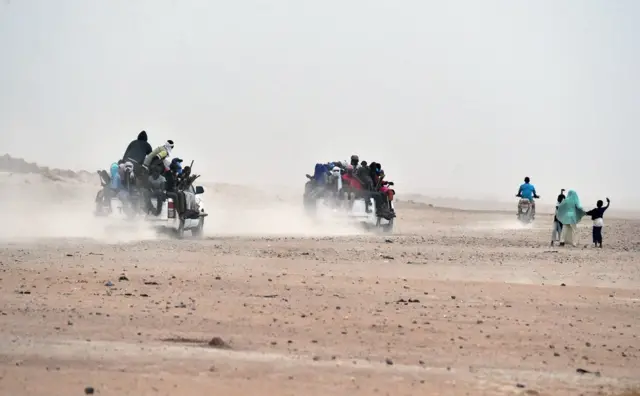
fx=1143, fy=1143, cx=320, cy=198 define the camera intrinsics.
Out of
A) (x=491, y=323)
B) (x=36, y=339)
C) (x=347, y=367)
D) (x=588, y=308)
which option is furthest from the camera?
(x=588, y=308)

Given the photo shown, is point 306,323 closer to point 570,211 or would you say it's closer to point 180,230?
point 180,230

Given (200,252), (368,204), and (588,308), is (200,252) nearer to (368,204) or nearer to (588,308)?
(588,308)

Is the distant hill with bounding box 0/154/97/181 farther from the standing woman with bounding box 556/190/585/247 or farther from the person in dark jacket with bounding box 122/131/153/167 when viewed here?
the standing woman with bounding box 556/190/585/247

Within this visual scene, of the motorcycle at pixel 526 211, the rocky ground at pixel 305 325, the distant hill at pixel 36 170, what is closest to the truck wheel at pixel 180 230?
the rocky ground at pixel 305 325

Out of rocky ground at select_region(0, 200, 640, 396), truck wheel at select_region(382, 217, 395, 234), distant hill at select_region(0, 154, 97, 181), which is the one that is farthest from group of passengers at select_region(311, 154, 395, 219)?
distant hill at select_region(0, 154, 97, 181)

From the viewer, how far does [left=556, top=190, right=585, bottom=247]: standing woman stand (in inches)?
1102

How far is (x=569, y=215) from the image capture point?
28062 mm

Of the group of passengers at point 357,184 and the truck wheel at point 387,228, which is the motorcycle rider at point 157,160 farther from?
the truck wheel at point 387,228

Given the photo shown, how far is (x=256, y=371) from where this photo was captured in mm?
9234

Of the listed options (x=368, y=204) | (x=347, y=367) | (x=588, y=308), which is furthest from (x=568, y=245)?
(x=347, y=367)

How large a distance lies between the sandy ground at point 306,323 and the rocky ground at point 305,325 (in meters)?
0.03

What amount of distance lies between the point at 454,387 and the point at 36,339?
12.5ft

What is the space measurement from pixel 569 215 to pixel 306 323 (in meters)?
17.4

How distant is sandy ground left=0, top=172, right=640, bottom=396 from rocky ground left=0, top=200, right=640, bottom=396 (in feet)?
0.09
